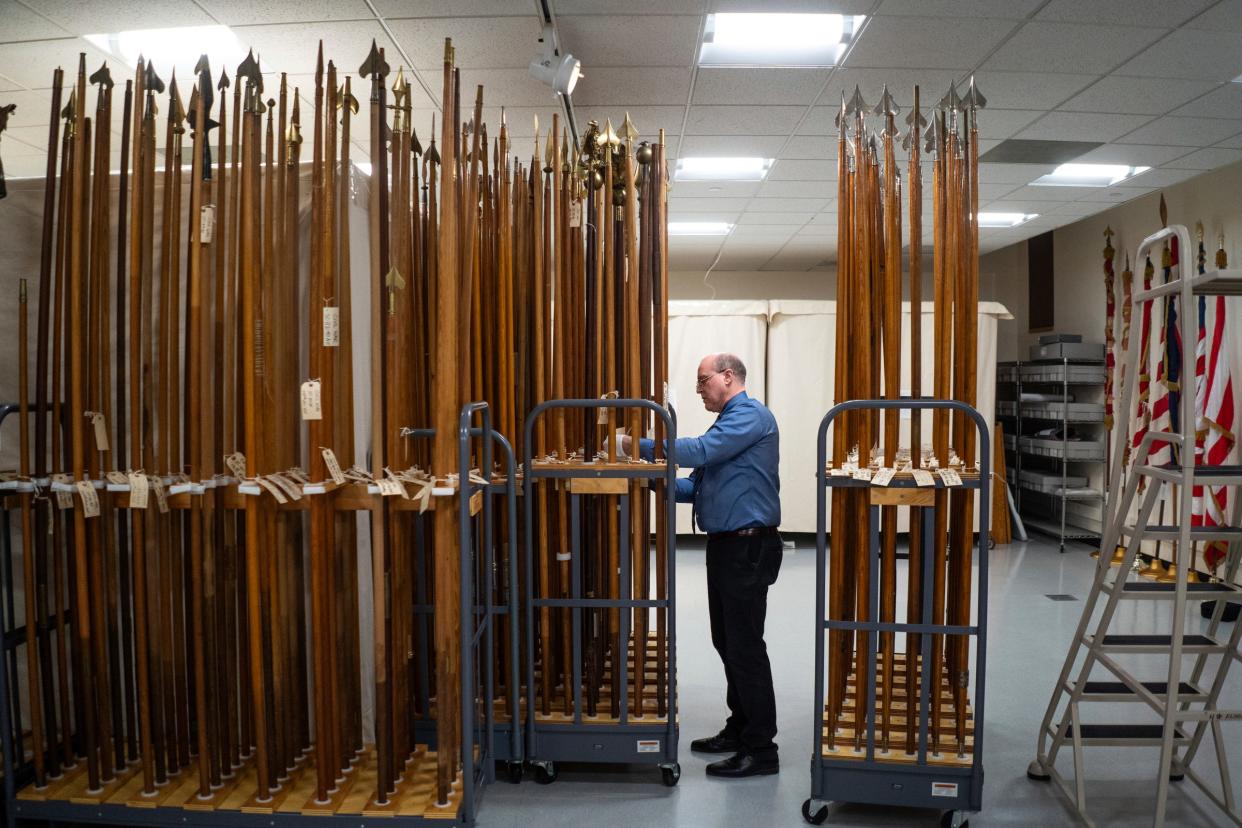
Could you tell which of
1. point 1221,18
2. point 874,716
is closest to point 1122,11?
point 1221,18

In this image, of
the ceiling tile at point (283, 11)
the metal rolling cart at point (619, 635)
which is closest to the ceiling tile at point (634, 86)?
the ceiling tile at point (283, 11)

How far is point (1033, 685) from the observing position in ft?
11.7

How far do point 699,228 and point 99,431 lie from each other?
18.0ft

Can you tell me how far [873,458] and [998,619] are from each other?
8.74 ft

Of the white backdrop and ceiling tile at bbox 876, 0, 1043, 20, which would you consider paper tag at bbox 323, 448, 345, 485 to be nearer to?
ceiling tile at bbox 876, 0, 1043, 20

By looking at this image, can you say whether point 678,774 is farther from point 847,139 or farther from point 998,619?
point 998,619

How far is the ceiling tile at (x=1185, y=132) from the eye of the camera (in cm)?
421

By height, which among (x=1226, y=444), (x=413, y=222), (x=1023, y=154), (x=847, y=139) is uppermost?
(x=1023, y=154)

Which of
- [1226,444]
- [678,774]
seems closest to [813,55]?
[678,774]

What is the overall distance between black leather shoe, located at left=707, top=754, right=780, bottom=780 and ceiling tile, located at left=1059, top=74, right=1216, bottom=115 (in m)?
3.30

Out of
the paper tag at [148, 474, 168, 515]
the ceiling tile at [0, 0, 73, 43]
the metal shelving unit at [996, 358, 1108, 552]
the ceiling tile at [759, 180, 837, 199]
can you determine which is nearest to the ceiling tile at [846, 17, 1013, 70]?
the ceiling tile at [759, 180, 837, 199]

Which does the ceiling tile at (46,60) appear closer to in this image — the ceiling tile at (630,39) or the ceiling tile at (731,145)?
the ceiling tile at (630,39)

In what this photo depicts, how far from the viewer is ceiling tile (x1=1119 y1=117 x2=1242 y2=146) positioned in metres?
4.21

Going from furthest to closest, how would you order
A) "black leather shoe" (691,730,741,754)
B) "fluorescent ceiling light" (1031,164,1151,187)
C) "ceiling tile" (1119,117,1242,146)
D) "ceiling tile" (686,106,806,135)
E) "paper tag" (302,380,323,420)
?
"fluorescent ceiling light" (1031,164,1151,187), "ceiling tile" (1119,117,1242,146), "ceiling tile" (686,106,806,135), "black leather shoe" (691,730,741,754), "paper tag" (302,380,323,420)
